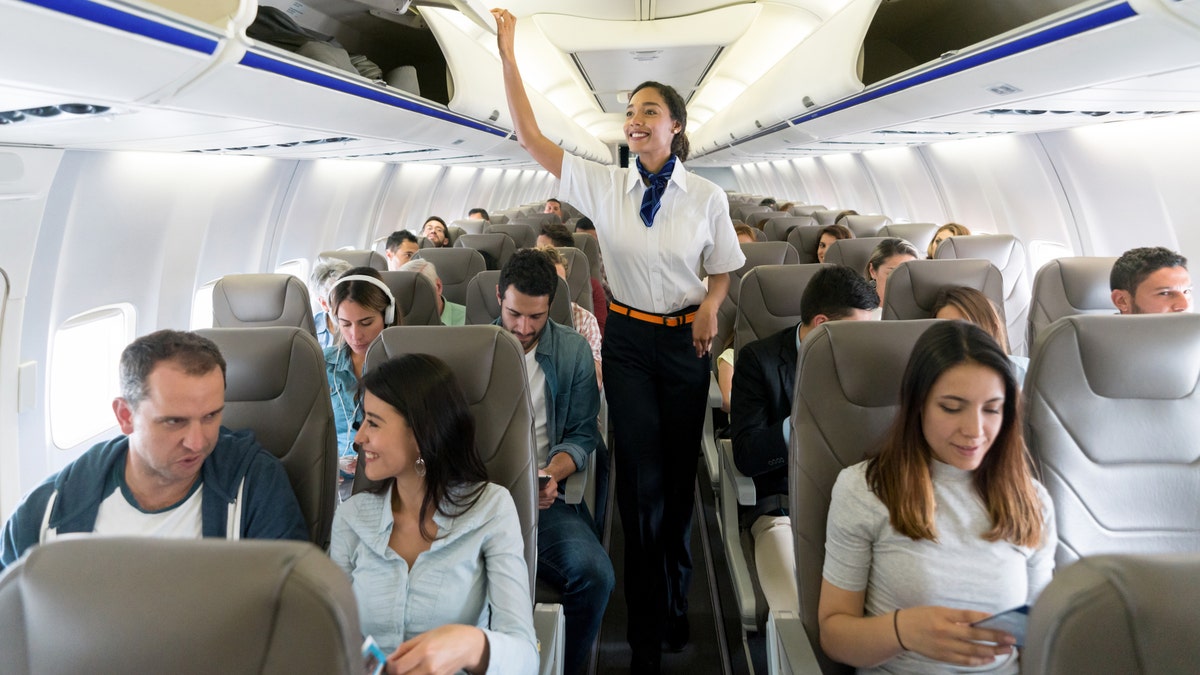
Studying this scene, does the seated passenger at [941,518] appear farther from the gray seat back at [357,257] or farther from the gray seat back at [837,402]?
the gray seat back at [357,257]

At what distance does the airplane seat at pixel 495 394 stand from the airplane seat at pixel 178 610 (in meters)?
1.23

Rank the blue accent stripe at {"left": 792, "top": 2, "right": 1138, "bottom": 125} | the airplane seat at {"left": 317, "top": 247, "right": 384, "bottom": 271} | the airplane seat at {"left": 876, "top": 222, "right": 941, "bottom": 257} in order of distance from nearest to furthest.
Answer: the blue accent stripe at {"left": 792, "top": 2, "right": 1138, "bottom": 125}
the airplane seat at {"left": 317, "top": 247, "right": 384, "bottom": 271}
the airplane seat at {"left": 876, "top": 222, "right": 941, "bottom": 257}

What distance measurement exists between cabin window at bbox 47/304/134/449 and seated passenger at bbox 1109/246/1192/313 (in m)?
4.67

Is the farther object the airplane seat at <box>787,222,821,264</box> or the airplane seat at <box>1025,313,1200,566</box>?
the airplane seat at <box>787,222,821,264</box>

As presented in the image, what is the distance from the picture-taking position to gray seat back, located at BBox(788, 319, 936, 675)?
1.92 meters

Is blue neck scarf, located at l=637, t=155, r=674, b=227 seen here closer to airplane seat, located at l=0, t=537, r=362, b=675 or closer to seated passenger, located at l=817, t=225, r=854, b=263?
airplane seat, located at l=0, t=537, r=362, b=675

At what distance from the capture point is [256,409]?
220 cm

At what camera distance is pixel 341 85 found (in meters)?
2.92

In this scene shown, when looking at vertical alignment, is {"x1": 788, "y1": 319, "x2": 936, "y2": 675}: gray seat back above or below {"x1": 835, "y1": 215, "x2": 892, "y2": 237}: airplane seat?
below

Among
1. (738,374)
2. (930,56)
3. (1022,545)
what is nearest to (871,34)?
(930,56)

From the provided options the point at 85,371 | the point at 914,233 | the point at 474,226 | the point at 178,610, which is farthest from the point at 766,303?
the point at 474,226

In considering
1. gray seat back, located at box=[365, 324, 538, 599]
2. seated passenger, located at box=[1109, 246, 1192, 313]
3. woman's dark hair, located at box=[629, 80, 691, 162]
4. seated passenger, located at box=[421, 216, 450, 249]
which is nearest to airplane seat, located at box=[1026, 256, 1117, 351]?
seated passenger, located at box=[1109, 246, 1192, 313]

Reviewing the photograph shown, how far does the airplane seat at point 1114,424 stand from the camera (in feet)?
6.23

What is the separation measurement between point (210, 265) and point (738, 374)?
4.11m
